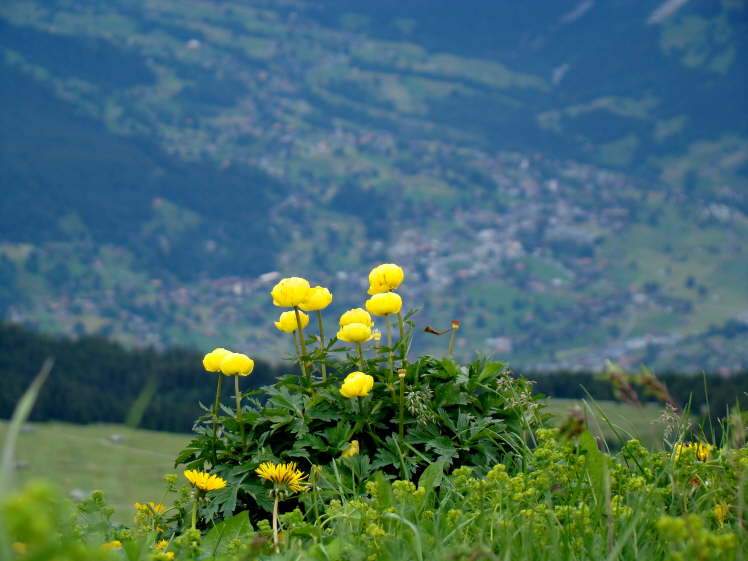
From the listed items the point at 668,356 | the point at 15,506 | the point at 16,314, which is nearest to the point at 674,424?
the point at 15,506

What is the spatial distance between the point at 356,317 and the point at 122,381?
1107 inches

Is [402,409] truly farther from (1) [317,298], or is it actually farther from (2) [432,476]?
(1) [317,298]

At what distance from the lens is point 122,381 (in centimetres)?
3045

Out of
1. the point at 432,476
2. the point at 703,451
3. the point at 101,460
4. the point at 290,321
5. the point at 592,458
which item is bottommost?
the point at 101,460

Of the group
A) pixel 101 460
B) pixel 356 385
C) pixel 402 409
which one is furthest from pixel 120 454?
pixel 101 460

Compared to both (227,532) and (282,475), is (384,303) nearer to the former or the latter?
(282,475)

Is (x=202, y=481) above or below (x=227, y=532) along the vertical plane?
above

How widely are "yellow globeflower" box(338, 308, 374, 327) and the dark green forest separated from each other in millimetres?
8451

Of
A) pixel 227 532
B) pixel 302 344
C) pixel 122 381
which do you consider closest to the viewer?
pixel 227 532

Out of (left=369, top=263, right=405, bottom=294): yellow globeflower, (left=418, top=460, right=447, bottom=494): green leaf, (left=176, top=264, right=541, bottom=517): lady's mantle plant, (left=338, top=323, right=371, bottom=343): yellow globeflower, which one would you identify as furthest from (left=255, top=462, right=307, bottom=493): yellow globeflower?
(left=369, top=263, right=405, bottom=294): yellow globeflower

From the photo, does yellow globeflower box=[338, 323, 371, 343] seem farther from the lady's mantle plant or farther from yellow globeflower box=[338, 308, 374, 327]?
yellow globeflower box=[338, 308, 374, 327]

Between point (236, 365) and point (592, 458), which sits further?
point (236, 365)

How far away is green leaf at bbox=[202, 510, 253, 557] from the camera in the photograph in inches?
125

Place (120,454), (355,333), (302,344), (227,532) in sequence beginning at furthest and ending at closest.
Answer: (302,344) < (355,333) < (227,532) < (120,454)
